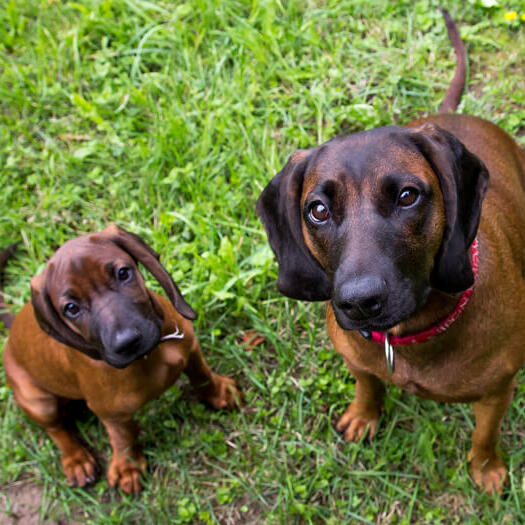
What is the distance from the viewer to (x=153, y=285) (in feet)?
14.8

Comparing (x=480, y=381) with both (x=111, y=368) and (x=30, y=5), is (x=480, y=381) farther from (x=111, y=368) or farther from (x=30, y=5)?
(x=30, y=5)

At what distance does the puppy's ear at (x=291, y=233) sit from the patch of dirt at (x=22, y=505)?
2.27m

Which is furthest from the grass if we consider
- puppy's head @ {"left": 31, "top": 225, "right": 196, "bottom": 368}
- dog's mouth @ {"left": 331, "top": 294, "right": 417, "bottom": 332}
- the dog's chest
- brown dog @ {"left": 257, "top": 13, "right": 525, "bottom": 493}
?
dog's mouth @ {"left": 331, "top": 294, "right": 417, "bottom": 332}

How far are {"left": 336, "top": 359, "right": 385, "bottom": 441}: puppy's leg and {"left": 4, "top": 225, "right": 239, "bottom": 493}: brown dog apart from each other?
2.34ft

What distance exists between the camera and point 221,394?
421cm

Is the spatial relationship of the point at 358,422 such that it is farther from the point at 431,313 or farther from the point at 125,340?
the point at 125,340

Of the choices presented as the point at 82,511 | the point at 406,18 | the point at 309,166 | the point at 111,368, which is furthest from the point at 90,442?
the point at 406,18

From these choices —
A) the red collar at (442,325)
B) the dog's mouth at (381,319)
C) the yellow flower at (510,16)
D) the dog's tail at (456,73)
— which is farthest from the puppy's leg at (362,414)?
the yellow flower at (510,16)

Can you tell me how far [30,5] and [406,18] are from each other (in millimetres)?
3154

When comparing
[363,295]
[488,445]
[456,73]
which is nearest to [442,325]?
[363,295]

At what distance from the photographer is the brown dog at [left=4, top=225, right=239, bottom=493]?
329 cm

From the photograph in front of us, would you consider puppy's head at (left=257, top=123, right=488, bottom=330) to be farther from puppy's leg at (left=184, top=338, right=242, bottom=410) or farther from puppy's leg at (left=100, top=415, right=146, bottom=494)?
puppy's leg at (left=100, top=415, right=146, bottom=494)

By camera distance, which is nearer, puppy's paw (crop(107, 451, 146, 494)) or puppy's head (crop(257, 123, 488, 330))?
puppy's head (crop(257, 123, 488, 330))

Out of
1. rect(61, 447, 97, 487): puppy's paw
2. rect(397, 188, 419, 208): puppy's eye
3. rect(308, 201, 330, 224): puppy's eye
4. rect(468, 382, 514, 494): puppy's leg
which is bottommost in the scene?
rect(61, 447, 97, 487): puppy's paw
